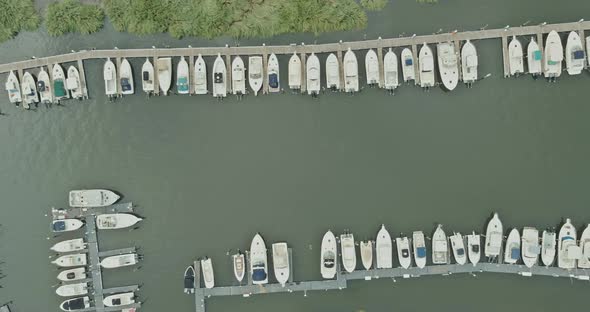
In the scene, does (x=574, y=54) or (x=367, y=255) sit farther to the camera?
(x=367, y=255)

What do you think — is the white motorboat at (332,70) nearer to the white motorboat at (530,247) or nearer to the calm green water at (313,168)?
the calm green water at (313,168)

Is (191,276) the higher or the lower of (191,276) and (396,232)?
the lower

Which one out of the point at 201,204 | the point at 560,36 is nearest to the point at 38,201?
the point at 201,204

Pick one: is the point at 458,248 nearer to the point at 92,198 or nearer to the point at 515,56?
the point at 515,56

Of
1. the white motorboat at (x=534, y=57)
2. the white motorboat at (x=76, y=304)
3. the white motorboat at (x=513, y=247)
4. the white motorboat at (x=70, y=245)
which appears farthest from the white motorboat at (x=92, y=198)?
the white motorboat at (x=534, y=57)

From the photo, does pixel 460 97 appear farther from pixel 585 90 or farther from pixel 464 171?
pixel 585 90

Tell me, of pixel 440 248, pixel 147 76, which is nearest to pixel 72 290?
pixel 147 76
